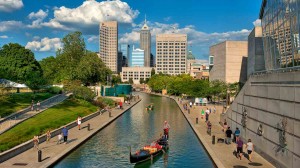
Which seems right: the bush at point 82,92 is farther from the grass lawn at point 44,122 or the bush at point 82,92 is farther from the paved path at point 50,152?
the paved path at point 50,152

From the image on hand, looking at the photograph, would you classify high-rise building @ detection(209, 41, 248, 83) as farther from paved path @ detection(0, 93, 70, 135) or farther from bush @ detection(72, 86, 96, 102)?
paved path @ detection(0, 93, 70, 135)

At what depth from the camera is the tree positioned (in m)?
77.4

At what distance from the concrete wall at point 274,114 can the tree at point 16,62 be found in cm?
5670

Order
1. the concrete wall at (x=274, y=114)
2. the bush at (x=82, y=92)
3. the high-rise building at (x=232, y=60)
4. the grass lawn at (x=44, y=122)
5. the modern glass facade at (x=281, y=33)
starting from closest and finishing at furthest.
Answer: the concrete wall at (x=274, y=114)
the modern glass facade at (x=281, y=33)
the grass lawn at (x=44, y=122)
the bush at (x=82, y=92)
the high-rise building at (x=232, y=60)

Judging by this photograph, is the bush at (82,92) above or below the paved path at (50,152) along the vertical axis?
above

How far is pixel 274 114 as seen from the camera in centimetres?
2450

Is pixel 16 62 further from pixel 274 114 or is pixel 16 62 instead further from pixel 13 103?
pixel 274 114

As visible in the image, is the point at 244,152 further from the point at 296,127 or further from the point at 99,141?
the point at 99,141

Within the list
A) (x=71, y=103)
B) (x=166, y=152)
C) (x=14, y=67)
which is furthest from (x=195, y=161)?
(x=14, y=67)

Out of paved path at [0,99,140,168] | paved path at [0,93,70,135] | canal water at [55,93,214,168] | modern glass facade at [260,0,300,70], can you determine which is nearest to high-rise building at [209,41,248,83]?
canal water at [55,93,214,168]

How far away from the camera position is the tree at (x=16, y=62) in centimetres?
7738

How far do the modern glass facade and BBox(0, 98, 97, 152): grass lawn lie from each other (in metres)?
23.7

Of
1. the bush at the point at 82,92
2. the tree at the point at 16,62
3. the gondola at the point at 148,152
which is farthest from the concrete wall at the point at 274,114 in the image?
the tree at the point at 16,62

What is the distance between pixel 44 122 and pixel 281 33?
31.0 m
